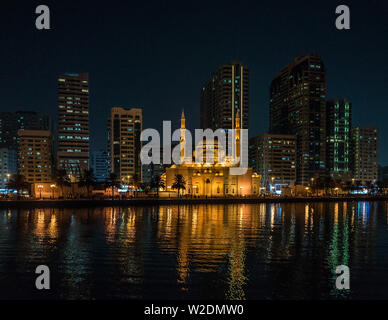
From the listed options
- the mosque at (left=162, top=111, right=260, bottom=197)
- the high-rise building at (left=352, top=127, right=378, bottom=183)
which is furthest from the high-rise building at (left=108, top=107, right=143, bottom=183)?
the high-rise building at (left=352, top=127, right=378, bottom=183)

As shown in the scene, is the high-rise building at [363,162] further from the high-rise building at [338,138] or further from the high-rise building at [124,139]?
the high-rise building at [124,139]

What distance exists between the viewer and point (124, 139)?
7121 inches

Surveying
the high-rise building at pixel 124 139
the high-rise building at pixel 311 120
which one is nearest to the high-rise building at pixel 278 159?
the high-rise building at pixel 311 120

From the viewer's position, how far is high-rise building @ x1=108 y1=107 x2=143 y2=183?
180 m

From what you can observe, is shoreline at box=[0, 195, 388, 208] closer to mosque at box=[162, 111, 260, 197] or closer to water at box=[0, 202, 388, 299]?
mosque at box=[162, 111, 260, 197]

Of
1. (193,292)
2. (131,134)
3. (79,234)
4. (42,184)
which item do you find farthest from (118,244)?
(131,134)

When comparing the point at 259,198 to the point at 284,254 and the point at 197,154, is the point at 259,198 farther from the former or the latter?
the point at 284,254

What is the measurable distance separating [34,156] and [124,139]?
4705 cm

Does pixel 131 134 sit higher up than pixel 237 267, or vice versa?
pixel 131 134

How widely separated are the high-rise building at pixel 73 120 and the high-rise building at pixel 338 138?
131m

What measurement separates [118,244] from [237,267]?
471 inches

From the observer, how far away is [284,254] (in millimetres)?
25266

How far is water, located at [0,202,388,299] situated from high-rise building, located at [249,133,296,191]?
131440mm

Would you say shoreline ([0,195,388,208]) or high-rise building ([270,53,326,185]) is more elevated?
high-rise building ([270,53,326,185])
